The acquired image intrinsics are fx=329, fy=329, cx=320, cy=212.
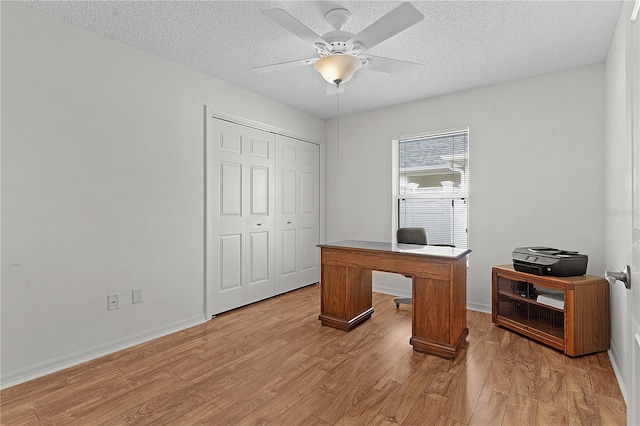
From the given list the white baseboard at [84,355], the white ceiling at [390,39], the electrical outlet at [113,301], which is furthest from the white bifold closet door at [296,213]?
the electrical outlet at [113,301]

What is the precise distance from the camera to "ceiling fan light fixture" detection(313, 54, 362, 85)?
223 centimetres

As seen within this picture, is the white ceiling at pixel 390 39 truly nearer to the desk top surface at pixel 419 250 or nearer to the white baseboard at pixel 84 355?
the desk top surface at pixel 419 250

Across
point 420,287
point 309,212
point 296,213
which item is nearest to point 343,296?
point 420,287

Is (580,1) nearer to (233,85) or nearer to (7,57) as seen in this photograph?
(233,85)

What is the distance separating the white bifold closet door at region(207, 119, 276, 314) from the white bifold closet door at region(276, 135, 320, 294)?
0.45ft

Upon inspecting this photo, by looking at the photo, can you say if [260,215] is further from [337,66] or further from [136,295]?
[337,66]

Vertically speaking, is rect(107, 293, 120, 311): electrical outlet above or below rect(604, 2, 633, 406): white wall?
below

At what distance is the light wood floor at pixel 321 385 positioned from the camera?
182 centimetres

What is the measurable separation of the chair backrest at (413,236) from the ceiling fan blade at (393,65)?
1721mm

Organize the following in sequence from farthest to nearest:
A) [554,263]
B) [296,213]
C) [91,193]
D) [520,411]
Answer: [296,213] < [554,263] < [91,193] < [520,411]

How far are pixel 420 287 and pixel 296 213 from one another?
91.4 inches

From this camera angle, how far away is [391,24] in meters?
1.89

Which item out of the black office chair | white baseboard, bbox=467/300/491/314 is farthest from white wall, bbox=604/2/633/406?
the black office chair

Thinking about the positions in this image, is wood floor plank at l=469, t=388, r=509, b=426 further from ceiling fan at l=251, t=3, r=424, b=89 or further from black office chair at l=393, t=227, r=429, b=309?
ceiling fan at l=251, t=3, r=424, b=89
